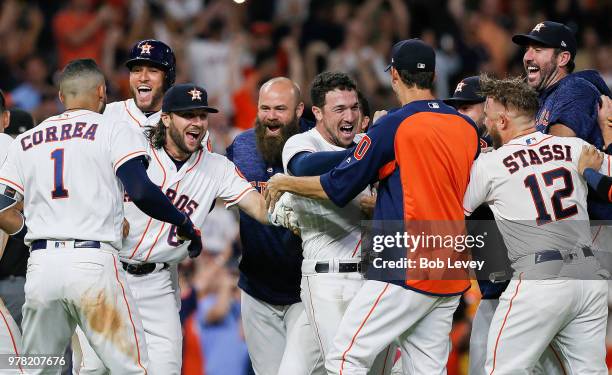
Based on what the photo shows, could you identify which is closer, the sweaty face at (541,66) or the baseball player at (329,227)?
the baseball player at (329,227)

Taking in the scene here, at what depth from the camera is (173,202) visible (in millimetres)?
7008

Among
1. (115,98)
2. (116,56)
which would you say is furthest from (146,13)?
(115,98)

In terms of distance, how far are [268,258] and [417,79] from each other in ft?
6.85

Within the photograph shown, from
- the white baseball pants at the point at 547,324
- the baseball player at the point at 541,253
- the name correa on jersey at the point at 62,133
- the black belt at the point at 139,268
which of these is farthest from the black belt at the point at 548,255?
the name correa on jersey at the point at 62,133

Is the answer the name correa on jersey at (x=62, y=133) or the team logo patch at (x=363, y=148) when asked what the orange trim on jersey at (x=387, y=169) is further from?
the name correa on jersey at (x=62, y=133)

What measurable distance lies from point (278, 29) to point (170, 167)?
7.82m

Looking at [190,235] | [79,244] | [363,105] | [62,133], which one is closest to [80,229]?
[79,244]

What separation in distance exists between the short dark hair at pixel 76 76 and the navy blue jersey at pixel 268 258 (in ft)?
5.65

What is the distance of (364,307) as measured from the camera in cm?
581

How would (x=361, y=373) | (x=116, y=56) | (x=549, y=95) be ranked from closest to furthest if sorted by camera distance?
(x=361, y=373) → (x=549, y=95) → (x=116, y=56)

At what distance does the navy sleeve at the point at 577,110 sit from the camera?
6625 mm

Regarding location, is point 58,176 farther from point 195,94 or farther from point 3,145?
point 195,94

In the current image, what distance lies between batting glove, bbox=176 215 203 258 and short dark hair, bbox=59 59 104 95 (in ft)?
3.56

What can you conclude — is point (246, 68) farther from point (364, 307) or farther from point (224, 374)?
point (364, 307)
